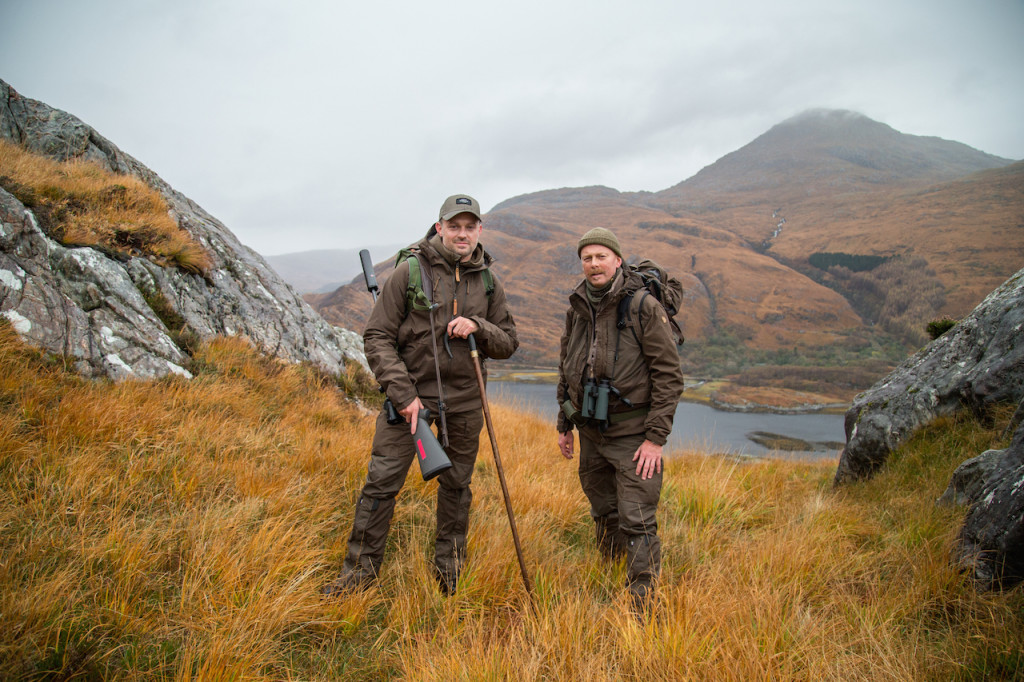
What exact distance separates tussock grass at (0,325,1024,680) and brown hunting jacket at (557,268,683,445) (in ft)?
3.43

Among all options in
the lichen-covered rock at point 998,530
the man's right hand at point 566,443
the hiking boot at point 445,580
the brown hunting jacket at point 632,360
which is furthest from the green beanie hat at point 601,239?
the lichen-covered rock at point 998,530

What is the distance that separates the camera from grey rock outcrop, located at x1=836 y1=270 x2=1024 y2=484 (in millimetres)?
4465

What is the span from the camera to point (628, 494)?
2988mm

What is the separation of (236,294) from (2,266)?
2.78 metres

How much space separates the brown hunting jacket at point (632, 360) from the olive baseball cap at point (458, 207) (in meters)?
0.96

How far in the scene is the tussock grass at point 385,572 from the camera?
6.84 ft

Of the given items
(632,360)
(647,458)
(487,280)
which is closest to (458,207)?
(487,280)

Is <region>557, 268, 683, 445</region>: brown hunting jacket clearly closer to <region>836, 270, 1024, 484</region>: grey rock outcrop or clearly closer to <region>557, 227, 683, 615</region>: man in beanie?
<region>557, 227, 683, 615</region>: man in beanie

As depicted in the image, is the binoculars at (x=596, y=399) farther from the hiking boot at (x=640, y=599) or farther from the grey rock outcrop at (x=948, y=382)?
the grey rock outcrop at (x=948, y=382)

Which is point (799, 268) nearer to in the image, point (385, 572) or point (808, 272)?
point (808, 272)

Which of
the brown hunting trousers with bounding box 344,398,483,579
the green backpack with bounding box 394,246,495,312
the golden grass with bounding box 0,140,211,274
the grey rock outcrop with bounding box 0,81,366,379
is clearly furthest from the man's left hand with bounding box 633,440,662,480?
the golden grass with bounding box 0,140,211,274

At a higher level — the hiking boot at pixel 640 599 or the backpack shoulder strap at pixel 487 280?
the backpack shoulder strap at pixel 487 280

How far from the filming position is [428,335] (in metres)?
3.14

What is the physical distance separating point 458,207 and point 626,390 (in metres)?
1.75
